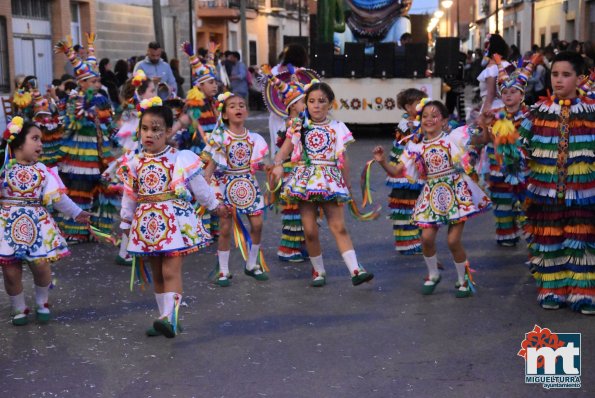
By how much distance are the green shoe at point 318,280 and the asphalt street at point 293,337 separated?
0.09 metres

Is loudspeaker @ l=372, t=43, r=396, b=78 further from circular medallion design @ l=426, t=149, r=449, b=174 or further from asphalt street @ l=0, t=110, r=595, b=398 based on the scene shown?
circular medallion design @ l=426, t=149, r=449, b=174

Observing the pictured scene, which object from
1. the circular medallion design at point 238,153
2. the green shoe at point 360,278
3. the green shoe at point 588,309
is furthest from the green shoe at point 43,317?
the green shoe at point 588,309

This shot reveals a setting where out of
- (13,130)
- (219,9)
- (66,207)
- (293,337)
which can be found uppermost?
(219,9)

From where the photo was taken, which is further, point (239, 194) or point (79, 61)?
Result: point (79, 61)

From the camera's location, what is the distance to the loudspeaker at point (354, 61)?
808 inches

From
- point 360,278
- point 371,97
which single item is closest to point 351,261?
point 360,278

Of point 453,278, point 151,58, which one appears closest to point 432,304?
point 453,278

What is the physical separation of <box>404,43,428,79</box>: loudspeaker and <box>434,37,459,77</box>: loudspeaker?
27cm

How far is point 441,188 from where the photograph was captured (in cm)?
762

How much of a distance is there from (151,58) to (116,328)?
9.41m

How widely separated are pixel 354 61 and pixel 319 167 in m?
13.0

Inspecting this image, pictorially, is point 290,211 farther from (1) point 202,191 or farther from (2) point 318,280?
(1) point 202,191

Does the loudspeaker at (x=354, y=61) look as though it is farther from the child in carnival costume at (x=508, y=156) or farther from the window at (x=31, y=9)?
the child in carnival costume at (x=508, y=156)

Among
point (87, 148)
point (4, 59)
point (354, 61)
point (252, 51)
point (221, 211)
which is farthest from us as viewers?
point (252, 51)
